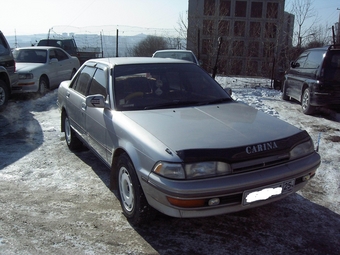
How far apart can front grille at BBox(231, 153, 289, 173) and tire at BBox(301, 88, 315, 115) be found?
5.37m

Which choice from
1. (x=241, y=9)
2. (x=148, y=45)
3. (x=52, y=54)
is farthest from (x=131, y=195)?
(x=241, y=9)

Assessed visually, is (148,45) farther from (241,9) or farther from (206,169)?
(206,169)

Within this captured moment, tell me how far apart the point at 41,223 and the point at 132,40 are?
1105 inches

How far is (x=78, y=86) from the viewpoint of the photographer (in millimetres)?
5035

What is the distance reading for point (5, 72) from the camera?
26.7ft

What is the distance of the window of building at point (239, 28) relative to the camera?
54875mm

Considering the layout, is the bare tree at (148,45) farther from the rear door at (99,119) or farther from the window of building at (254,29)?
the rear door at (99,119)

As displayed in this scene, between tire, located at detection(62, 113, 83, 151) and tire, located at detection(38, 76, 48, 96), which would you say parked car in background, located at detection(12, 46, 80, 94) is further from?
tire, located at detection(62, 113, 83, 151)

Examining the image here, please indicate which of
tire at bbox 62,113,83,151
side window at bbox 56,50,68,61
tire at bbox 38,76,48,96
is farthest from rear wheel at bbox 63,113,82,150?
side window at bbox 56,50,68,61

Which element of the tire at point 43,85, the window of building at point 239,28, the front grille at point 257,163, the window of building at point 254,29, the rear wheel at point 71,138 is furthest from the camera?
the window of building at point 239,28

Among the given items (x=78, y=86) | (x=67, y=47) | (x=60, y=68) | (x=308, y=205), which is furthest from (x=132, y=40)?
(x=308, y=205)

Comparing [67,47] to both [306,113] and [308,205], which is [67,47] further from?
[308,205]

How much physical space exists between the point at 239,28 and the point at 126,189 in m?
55.6

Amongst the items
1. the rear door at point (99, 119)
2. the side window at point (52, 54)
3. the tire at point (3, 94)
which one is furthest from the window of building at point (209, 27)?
the rear door at point (99, 119)
